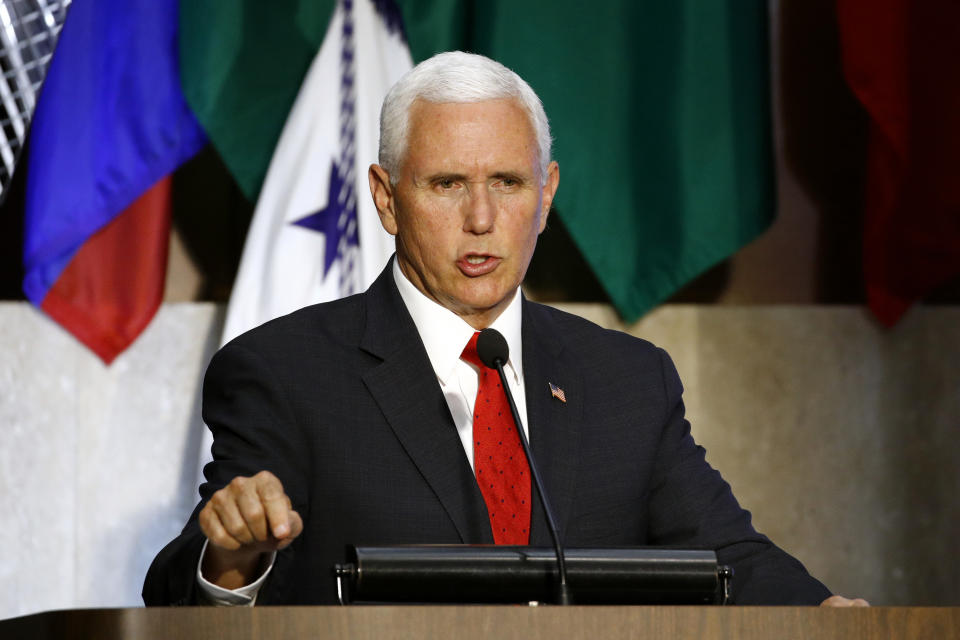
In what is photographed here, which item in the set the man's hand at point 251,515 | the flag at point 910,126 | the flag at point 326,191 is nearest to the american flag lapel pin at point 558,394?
the man's hand at point 251,515

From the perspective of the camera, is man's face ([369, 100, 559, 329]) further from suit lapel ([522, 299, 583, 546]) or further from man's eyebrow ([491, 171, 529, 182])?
suit lapel ([522, 299, 583, 546])

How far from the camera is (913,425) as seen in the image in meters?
3.77

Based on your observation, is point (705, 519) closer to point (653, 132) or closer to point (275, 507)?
point (275, 507)

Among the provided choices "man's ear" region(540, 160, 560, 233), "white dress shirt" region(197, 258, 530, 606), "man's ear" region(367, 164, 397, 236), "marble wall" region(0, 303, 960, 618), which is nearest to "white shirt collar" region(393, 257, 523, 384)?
"white dress shirt" region(197, 258, 530, 606)

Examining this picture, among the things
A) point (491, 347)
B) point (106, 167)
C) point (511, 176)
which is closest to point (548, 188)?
point (511, 176)

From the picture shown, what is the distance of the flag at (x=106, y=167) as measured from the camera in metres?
3.28

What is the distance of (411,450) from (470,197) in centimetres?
44

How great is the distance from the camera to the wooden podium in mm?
1135

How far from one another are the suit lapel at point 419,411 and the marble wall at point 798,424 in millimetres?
1493

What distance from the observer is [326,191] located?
3.32 meters

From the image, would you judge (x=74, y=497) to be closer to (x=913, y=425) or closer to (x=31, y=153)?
(x=31, y=153)

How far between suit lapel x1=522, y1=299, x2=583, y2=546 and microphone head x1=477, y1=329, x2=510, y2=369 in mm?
358

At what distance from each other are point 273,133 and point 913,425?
2.08m

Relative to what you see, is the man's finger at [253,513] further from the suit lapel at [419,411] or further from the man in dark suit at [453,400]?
the suit lapel at [419,411]
